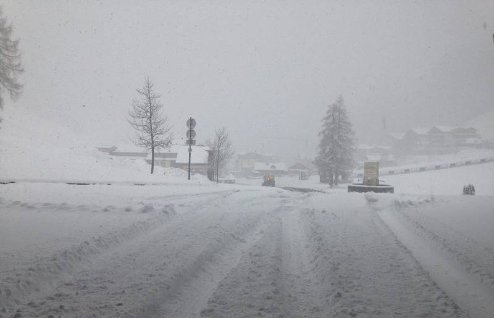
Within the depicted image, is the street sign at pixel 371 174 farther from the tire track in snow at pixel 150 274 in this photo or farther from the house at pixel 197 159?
the house at pixel 197 159

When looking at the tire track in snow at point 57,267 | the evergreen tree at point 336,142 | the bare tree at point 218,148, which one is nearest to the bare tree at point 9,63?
the bare tree at point 218,148

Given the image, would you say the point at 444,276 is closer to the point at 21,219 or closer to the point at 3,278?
the point at 3,278

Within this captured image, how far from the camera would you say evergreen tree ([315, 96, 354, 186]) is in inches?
1837

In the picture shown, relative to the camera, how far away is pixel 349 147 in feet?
156

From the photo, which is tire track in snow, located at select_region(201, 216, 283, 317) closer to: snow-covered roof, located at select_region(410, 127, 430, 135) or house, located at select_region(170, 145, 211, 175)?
house, located at select_region(170, 145, 211, 175)

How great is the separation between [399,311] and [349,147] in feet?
152

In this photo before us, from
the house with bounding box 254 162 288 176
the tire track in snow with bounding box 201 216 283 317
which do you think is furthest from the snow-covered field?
the house with bounding box 254 162 288 176

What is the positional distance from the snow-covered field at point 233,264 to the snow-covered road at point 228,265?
2 cm

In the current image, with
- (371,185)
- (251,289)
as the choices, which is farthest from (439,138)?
(251,289)

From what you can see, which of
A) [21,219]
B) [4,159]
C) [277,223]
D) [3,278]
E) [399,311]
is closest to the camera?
[399,311]

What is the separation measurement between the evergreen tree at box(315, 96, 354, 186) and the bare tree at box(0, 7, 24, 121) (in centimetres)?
3905

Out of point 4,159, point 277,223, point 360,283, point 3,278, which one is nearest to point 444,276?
point 360,283

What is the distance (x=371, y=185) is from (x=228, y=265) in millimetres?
24666

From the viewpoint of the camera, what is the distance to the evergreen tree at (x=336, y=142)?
46.7 meters
